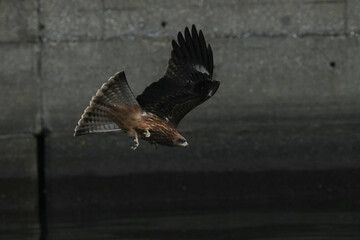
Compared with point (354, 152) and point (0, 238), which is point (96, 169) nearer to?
point (0, 238)

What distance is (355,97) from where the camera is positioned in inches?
547

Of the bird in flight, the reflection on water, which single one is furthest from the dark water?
the bird in flight

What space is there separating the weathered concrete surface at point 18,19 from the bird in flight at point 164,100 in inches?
83.6

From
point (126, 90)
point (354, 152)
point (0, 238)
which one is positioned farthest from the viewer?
point (354, 152)

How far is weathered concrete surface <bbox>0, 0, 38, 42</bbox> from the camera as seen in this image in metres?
13.6

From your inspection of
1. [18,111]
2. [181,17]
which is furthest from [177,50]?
[18,111]

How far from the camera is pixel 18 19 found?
13594 millimetres

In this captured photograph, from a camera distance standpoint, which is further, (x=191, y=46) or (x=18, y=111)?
(x=18, y=111)

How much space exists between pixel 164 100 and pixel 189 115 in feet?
6.95

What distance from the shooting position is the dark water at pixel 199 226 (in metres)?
13.0

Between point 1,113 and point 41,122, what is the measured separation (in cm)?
32

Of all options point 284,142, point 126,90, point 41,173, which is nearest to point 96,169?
point 41,173

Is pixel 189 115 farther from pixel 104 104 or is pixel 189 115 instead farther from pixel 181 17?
pixel 104 104

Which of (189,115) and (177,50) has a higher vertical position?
(189,115)
